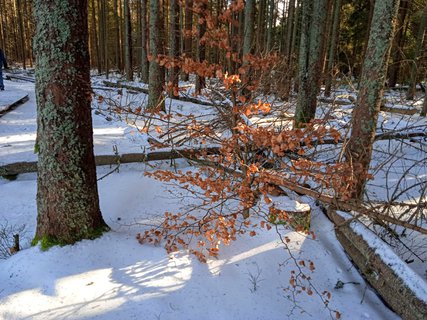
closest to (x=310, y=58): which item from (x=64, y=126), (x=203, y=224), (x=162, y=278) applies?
(x=203, y=224)

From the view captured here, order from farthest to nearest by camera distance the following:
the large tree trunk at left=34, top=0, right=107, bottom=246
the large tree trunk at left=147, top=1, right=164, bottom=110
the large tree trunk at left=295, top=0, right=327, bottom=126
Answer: the large tree trunk at left=147, top=1, right=164, bottom=110
the large tree trunk at left=295, top=0, right=327, bottom=126
the large tree trunk at left=34, top=0, right=107, bottom=246

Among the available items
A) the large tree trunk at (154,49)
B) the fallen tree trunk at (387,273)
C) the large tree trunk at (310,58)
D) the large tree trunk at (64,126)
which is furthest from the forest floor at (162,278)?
the large tree trunk at (154,49)

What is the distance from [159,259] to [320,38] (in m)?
6.90

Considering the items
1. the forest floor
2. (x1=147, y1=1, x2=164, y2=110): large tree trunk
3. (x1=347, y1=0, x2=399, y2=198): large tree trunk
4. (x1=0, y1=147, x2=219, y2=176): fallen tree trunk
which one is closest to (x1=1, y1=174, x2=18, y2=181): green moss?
(x1=0, y1=147, x2=219, y2=176): fallen tree trunk

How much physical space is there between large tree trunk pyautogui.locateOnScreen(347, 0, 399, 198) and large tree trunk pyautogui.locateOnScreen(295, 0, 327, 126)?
341 centimetres

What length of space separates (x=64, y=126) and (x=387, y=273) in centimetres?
391

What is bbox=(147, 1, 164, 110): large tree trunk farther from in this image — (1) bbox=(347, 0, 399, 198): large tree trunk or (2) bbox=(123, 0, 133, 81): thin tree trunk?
(2) bbox=(123, 0, 133, 81): thin tree trunk

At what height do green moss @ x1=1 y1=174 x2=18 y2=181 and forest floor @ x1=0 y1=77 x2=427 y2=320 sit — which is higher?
green moss @ x1=1 y1=174 x2=18 y2=181

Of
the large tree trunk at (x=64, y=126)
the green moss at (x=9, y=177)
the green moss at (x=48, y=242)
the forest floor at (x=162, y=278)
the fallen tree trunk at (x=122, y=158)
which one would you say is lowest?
the forest floor at (x=162, y=278)

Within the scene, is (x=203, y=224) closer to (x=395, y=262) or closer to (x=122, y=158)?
(x=395, y=262)

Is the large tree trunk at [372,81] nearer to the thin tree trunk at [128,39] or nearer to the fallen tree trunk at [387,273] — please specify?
the fallen tree trunk at [387,273]

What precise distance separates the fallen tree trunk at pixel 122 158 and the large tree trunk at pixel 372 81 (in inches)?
96.6

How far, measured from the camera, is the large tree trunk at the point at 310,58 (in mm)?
8070

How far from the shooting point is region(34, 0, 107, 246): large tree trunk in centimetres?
324
